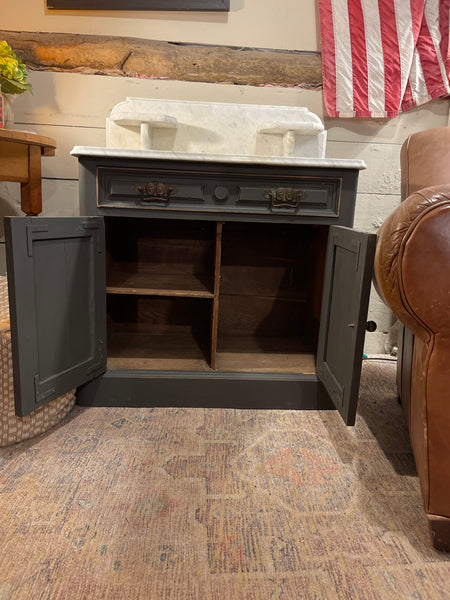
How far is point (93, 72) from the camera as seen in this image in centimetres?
177

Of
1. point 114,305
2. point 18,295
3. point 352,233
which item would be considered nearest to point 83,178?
point 18,295

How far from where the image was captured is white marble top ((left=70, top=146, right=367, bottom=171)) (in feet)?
4.18

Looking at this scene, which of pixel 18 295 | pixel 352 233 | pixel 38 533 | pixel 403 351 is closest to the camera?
pixel 38 533

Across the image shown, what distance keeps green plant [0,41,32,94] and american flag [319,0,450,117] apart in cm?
119

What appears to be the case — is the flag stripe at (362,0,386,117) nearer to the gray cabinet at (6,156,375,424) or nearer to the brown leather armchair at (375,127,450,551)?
the gray cabinet at (6,156,375,424)

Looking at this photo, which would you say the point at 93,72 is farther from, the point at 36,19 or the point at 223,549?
the point at 223,549

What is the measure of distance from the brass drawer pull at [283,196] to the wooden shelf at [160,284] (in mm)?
368

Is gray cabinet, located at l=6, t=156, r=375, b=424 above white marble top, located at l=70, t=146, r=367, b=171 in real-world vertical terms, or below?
below

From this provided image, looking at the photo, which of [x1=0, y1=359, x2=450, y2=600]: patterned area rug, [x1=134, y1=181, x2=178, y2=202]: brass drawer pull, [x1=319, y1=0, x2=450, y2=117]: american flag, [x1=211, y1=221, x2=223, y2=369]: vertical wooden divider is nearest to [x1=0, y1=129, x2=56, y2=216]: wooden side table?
[x1=134, y1=181, x2=178, y2=202]: brass drawer pull

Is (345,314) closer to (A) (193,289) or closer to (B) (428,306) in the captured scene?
(B) (428,306)

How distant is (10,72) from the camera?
4.93ft

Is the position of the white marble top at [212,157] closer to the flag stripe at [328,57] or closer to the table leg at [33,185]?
the table leg at [33,185]

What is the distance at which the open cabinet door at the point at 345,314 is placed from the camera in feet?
3.56

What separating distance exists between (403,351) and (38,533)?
1.07 meters
